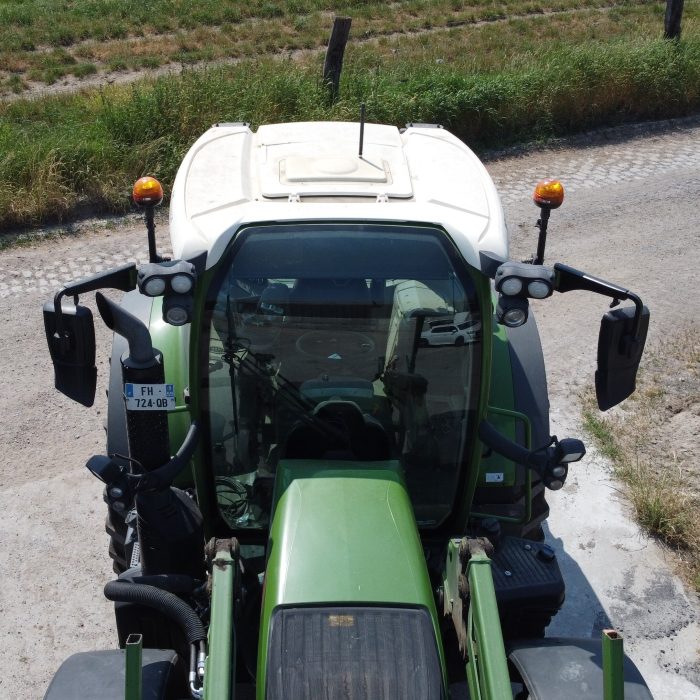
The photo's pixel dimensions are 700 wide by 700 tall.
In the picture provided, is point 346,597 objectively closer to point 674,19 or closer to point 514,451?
point 514,451

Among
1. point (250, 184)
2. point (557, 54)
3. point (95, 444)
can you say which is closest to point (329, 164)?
point (250, 184)

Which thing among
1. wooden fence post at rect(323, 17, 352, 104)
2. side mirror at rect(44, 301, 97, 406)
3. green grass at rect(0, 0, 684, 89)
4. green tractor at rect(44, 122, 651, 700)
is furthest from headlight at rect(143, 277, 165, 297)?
green grass at rect(0, 0, 684, 89)

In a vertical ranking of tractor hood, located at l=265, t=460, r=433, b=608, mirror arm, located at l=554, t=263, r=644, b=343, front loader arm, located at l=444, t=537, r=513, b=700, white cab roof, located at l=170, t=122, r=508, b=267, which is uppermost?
white cab roof, located at l=170, t=122, r=508, b=267

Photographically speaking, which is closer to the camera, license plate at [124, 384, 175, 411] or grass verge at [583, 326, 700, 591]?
license plate at [124, 384, 175, 411]

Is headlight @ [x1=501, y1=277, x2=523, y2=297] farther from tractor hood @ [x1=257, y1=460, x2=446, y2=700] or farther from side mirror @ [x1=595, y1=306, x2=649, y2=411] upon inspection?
tractor hood @ [x1=257, y1=460, x2=446, y2=700]

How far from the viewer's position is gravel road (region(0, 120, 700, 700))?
14.6ft

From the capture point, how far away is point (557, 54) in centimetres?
1177

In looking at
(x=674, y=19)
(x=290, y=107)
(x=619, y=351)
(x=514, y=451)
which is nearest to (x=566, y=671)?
(x=514, y=451)

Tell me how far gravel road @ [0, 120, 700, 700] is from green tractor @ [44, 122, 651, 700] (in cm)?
88

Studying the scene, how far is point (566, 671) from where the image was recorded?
3.16 m

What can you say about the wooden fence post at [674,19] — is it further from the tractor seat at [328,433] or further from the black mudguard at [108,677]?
the black mudguard at [108,677]

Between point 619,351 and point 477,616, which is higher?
point 619,351

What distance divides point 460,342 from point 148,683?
1.72 meters

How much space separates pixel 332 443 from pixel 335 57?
7.40 meters
